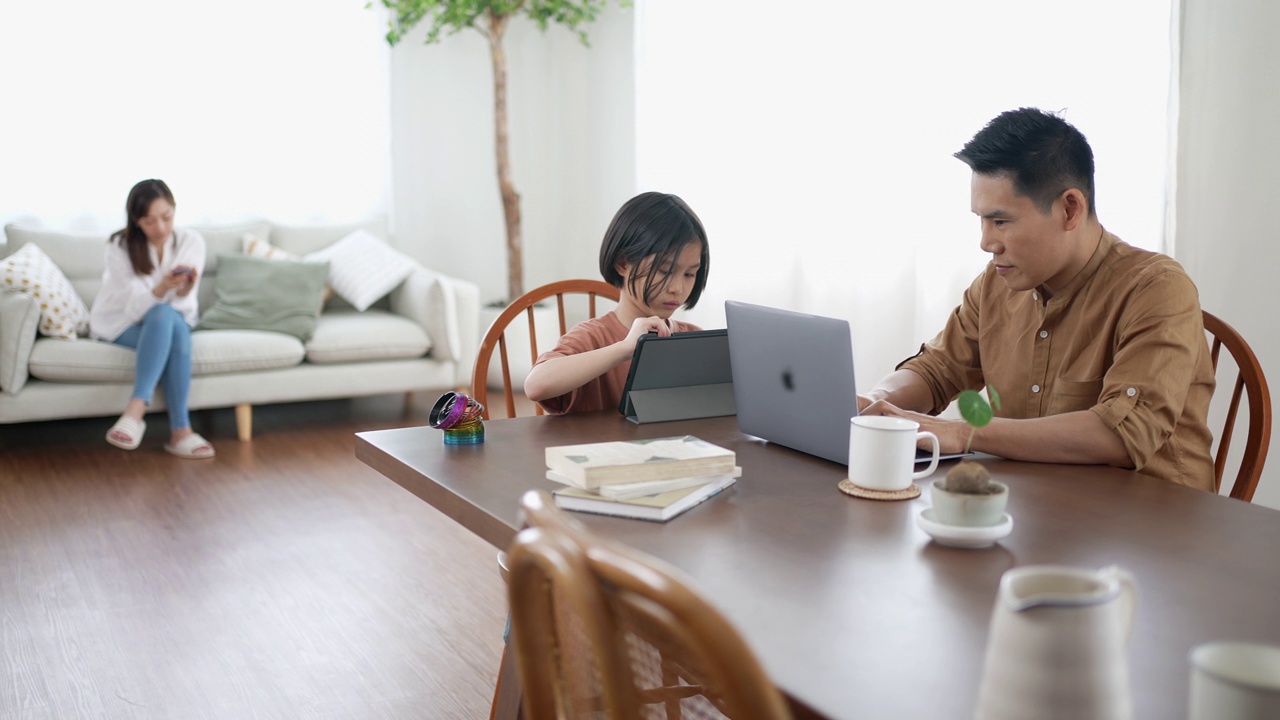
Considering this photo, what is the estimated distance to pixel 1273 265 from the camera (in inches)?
96.9

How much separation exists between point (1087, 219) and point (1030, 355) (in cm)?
22

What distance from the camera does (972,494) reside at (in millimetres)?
1050

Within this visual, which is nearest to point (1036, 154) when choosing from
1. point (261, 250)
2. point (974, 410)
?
point (974, 410)

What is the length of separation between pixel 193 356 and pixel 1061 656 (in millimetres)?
3977

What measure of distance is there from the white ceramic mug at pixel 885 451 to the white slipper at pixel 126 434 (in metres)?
3.28

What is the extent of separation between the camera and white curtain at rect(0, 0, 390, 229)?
469 cm

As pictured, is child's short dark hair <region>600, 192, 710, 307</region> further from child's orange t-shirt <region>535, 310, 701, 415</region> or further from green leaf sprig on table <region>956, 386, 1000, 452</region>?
green leaf sprig on table <region>956, 386, 1000, 452</region>

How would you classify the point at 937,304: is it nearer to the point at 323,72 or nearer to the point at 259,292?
the point at 259,292

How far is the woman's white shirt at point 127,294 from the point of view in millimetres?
4035

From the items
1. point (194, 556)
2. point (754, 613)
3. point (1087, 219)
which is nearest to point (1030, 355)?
point (1087, 219)

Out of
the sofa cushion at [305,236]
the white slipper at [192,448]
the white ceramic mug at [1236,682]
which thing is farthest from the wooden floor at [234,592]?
the white ceramic mug at [1236,682]

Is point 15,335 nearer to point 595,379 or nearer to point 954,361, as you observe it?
point 595,379

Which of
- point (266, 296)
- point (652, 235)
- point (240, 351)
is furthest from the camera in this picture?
point (266, 296)

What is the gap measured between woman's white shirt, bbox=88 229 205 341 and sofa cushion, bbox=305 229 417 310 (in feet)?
2.25
